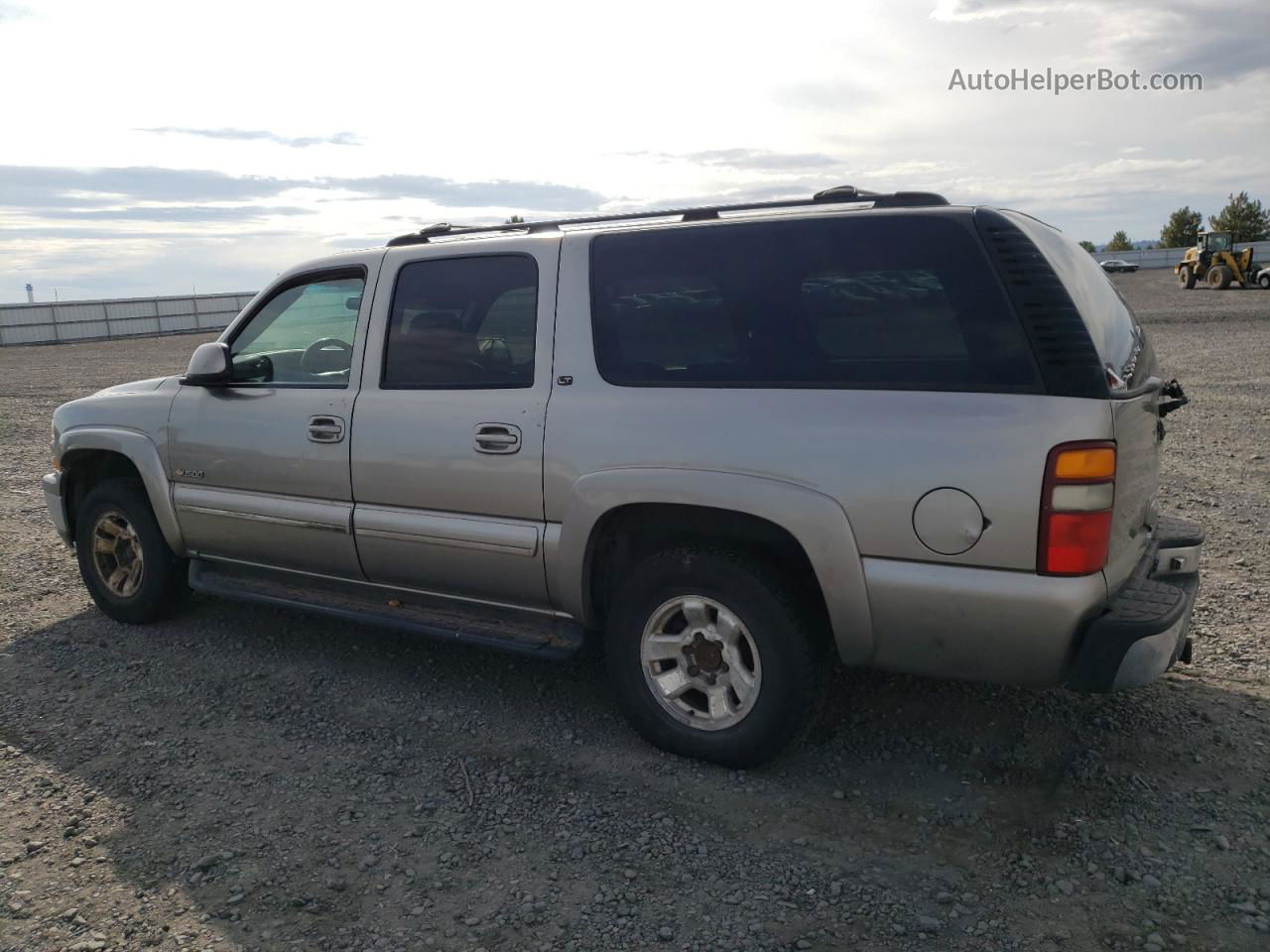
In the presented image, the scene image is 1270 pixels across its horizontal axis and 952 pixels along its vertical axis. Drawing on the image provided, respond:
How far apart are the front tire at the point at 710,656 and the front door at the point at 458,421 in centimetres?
47

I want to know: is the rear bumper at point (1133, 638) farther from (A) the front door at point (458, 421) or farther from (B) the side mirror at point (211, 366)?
(B) the side mirror at point (211, 366)

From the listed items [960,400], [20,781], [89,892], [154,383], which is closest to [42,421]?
[154,383]

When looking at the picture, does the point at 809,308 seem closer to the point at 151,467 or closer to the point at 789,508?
the point at 789,508

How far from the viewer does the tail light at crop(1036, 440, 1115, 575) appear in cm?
297

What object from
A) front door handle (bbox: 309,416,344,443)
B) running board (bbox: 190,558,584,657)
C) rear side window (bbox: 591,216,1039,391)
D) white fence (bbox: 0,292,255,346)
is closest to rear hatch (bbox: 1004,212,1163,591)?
rear side window (bbox: 591,216,1039,391)

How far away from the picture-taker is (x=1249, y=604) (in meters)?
4.99

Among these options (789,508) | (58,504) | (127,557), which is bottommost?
(127,557)

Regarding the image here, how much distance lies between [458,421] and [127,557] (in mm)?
2563

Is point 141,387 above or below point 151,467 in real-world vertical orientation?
above

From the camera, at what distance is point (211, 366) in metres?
4.71

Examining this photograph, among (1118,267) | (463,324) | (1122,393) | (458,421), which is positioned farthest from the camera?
(1118,267)

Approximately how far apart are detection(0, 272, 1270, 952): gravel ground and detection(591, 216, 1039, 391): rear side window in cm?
144

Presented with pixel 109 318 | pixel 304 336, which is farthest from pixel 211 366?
pixel 109 318

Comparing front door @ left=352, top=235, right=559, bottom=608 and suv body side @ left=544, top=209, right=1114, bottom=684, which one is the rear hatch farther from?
front door @ left=352, top=235, right=559, bottom=608
